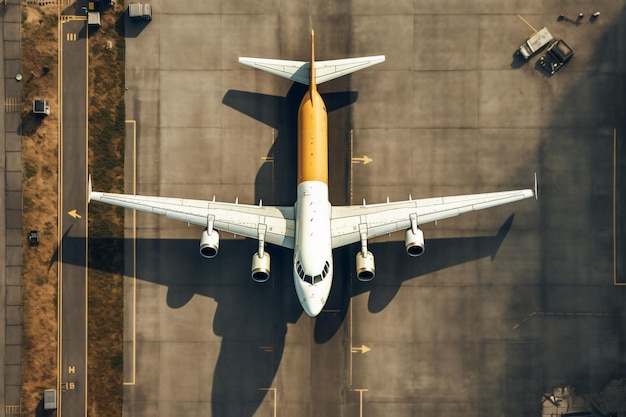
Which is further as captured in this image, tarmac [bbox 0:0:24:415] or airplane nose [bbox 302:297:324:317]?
tarmac [bbox 0:0:24:415]

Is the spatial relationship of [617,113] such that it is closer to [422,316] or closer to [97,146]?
[422,316]

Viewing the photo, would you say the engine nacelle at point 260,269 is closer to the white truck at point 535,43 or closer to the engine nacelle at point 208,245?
the engine nacelle at point 208,245

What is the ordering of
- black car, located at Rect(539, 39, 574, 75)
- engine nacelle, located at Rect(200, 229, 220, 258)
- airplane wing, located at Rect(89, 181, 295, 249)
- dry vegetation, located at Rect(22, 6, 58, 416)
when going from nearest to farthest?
engine nacelle, located at Rect(200, 229, 220, 258), airplane wing, located at Rect(89, 181, 295, 249), black car, located at Rect(539, 39, 574, 75), dry vegetation, located at Rect(22, 6, 58, 416)

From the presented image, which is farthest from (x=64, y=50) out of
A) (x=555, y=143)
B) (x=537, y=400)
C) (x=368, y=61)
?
(x=537, y=400)

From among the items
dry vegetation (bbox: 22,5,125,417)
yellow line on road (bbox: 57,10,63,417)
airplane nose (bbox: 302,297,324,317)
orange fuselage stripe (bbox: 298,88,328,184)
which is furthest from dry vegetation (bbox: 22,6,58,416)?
airplane nose (bbox: 302,297,324,317)

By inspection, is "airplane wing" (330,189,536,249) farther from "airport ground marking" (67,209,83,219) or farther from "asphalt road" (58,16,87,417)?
"asphalt road" (58,16,87,417)
